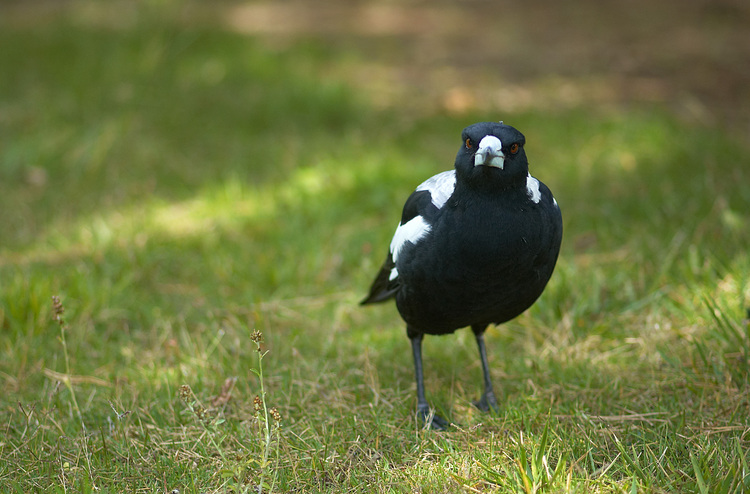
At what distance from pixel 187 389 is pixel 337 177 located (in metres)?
2.82

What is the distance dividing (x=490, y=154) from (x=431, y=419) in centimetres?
99

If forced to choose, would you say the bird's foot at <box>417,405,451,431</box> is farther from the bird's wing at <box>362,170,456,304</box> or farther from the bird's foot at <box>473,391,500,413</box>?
the bird's wing at <box>362,170,456,304</box>

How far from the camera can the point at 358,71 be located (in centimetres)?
702

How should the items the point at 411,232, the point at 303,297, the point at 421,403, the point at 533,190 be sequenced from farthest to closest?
1. the point at 303,297
2. the point at 421,403
3. the point at 411,232
4. the point at 533,190

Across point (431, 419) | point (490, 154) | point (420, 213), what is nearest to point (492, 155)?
point (490, 154)

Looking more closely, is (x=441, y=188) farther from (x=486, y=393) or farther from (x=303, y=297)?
(x=303, y=297)

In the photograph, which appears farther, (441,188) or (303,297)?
(303,297)

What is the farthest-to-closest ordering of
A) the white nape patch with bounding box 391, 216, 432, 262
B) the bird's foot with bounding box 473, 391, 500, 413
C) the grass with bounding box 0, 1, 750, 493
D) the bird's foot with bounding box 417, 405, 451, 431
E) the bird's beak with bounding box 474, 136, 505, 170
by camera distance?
the bird's foot with bounding box 473, 391, 500, 413 → the bird's foot with bounding box 417, 405, 451, 431 → the white nape patch with bounding box 391, 216, 432, 262 → the grass with bounding box 0, 1, 750, 493 → the bird's beak with bounding box 474, 136, 505, 170

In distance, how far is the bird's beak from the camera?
7.12 feet

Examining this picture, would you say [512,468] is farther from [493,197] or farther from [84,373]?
[84,373]

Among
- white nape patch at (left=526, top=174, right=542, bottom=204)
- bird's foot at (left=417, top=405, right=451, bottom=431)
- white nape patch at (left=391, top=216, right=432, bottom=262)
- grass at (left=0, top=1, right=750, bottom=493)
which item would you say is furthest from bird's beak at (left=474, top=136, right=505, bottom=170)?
bird's foot at (left=417, top=405, right=451, bottom=431)

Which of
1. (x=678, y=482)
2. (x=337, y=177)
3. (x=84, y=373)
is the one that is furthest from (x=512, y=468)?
(x=337, y=177)

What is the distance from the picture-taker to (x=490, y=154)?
2.17 metres

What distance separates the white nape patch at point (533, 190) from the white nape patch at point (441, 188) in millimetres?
242
